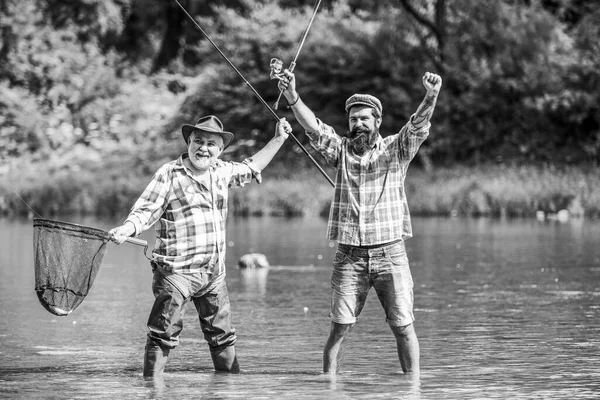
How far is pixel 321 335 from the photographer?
9562mm

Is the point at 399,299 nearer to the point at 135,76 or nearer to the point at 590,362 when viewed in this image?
the point at 590,362

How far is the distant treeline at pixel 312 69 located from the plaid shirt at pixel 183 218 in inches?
876

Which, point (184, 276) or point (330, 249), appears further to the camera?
point (330, 249)

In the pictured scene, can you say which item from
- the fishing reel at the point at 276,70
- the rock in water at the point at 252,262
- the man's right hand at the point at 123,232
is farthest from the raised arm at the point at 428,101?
the rock in water at the point at 252,262

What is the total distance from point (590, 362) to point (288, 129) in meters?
2.32

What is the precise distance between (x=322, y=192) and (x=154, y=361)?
19.6m

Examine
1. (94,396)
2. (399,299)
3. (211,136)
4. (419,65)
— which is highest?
(419,65)

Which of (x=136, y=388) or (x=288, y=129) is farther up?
(x=288, y=129)

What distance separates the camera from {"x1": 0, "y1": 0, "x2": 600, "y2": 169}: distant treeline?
98.3 ft

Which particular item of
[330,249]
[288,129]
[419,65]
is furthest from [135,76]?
[288,129]

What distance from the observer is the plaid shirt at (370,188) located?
7.27 m

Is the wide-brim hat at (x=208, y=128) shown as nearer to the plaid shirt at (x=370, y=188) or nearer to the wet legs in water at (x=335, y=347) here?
the plaid shirt at (x=370, y=188)

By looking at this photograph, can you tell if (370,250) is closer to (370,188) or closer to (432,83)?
(370,188)

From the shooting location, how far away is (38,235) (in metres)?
7.50
